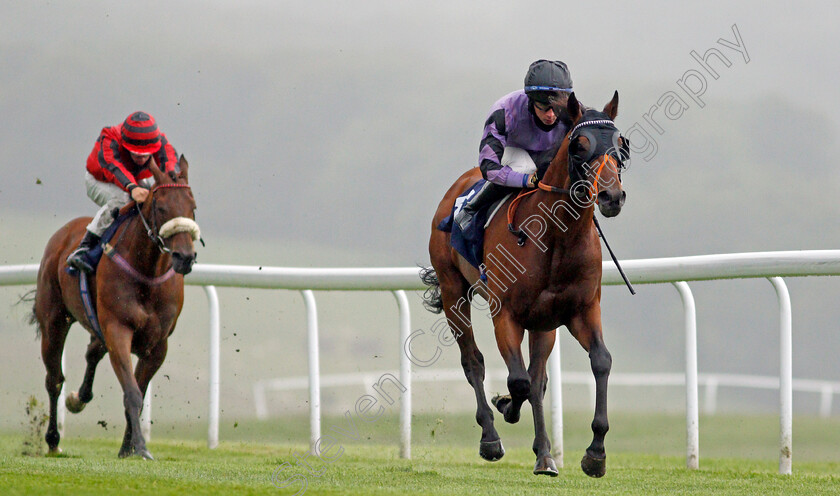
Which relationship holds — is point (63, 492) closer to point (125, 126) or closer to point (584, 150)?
point (584, 150)

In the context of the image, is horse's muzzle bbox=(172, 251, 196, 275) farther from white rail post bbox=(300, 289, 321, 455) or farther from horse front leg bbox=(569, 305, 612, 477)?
horse front leg bbox=(569, 305, 612, 477)

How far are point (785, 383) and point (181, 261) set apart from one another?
3.40 meters

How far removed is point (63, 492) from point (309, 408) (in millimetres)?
3407

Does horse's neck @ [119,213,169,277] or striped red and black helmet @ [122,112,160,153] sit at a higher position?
striped red and black helmet @ [122,112,160,153]

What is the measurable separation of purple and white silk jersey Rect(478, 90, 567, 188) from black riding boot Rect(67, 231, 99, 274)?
2.90 m

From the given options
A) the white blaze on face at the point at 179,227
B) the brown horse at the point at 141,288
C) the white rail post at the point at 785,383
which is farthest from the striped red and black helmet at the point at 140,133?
the white rail post at the point at 785,383

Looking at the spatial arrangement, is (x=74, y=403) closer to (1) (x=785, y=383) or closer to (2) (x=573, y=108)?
(2) (x=573, y=108)

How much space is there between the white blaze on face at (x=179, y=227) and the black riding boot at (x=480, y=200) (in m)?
1.64

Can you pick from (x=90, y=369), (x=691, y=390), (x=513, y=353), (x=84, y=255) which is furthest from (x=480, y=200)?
(x=90, y=369)

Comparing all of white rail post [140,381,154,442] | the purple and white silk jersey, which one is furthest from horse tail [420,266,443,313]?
white rail post [140,381,154,442]

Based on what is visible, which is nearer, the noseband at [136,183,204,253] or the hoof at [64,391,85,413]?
the noseband at [136,183,204,253]

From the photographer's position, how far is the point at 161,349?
276 inches

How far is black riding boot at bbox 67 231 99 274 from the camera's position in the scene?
691cm

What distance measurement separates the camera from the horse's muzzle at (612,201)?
4312 mm
